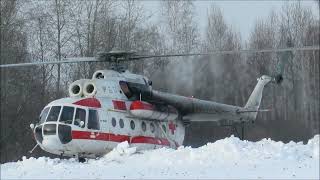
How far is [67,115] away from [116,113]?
164cm

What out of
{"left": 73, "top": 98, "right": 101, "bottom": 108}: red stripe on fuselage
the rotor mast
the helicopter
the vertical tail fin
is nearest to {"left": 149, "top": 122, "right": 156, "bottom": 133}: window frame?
the helicopter

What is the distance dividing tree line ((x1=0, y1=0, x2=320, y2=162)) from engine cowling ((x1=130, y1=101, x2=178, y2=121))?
688 mm

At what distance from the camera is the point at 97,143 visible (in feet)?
51.5

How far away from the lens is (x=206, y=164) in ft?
38.9

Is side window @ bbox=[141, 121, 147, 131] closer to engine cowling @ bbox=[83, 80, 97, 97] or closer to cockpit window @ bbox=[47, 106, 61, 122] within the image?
engine cowling @ bbox=[83, 80, 97, 97]

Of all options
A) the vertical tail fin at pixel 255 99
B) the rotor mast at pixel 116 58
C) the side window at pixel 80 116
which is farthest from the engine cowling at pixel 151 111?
the vertical tail fin at pixel 255 99

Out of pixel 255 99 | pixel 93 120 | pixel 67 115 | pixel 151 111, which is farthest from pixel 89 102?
pixel 255 99

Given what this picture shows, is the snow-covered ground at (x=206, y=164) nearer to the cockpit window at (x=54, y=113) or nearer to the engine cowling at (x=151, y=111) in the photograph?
the cockpit window at (x=54, y=113)

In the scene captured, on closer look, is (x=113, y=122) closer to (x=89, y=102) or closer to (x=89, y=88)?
(x=89, y=102)

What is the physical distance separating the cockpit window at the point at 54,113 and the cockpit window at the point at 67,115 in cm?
14

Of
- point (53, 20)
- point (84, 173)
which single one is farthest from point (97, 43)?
point (84, 173)

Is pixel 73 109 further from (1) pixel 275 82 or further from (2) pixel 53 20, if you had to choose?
(2) pixel 53 20

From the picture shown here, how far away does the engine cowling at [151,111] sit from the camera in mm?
16625

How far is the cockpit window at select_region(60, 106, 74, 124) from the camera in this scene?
50.4 feet
